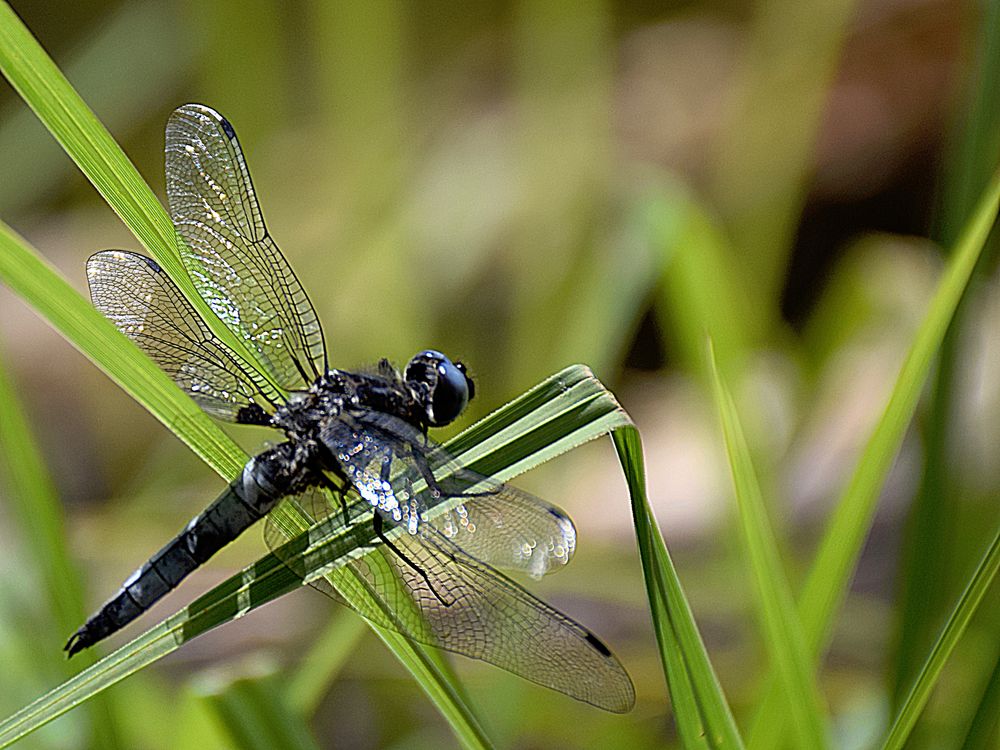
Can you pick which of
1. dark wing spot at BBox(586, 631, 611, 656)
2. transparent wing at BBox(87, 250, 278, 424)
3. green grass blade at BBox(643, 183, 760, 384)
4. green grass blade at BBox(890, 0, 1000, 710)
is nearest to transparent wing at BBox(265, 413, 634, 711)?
dark wing spot at BBox(586, 631, 611, 656)

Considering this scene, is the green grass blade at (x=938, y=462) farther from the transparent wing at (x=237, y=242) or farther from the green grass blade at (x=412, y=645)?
the transparent wing at (x=237, y=242)

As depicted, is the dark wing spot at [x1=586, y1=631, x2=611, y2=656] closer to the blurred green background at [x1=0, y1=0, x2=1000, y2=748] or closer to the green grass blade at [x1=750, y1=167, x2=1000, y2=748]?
the green grass blade at [x1=750, y1=167, x2=1000, y2=748]

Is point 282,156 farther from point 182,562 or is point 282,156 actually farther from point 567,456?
point 182,562

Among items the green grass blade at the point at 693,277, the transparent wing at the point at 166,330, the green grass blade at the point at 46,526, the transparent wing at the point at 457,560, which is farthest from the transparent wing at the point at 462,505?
the green grass blade at the point at 693,277

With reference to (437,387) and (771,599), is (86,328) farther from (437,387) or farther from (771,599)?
(771,599)

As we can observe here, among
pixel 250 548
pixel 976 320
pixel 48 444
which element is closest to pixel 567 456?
pixel 250 548

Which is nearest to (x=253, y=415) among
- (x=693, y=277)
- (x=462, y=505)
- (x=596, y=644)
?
(x=462, y=505)
